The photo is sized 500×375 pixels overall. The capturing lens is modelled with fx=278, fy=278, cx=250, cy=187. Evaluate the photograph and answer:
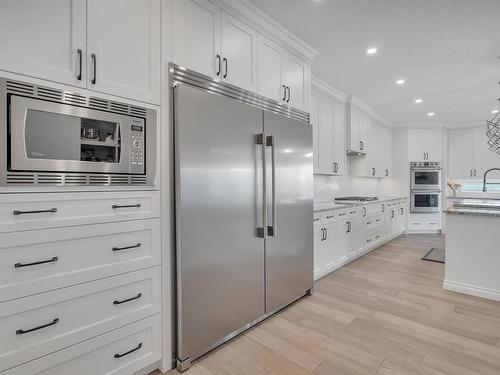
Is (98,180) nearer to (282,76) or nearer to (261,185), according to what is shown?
(261,185)

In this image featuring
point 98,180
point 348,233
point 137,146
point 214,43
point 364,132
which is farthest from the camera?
point 364,132

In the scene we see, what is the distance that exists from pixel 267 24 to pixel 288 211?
5.44 feet

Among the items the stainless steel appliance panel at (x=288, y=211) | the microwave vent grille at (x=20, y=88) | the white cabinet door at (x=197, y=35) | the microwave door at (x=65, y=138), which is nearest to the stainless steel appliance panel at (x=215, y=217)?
the stainless steel appliance panel at (x=288, y=211)

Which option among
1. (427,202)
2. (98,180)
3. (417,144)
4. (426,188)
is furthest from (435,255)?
(98,180)

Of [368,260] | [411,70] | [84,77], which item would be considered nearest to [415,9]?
[411,70]

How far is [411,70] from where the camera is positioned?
3.53 m

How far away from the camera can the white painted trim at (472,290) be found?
2861mm

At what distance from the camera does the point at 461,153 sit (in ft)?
21.7

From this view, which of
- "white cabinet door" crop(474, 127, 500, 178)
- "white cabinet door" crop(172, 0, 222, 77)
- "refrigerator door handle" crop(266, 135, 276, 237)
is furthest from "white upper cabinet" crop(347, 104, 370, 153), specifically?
"white cabinet door" crop(172, 0, 222, 77)

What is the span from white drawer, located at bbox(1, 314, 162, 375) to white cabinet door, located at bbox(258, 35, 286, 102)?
1.98 m

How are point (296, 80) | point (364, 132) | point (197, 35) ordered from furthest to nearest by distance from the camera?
point (364, 132), point (296, 80), point (197, 35)

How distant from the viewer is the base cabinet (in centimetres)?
335

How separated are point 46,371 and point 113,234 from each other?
0.69m

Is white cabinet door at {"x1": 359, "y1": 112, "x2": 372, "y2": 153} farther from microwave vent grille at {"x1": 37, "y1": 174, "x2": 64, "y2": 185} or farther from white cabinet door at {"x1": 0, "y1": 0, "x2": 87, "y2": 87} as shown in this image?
microwave vent grille at {"x1": 37, "y1": 174, "x2": 64, "y2": 185}
